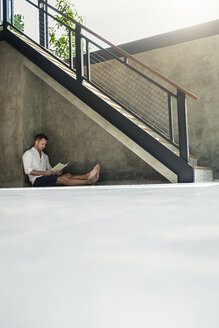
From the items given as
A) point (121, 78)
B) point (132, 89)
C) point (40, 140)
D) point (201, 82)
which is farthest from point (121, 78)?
point (40, 140)

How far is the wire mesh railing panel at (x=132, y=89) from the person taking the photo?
17.9 feet

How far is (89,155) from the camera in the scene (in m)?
5.44

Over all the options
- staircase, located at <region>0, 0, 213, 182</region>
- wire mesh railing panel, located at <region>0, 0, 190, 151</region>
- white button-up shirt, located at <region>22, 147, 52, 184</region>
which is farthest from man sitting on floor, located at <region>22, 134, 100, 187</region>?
wire mesh railing panel, located at <region>0, 0, 190, 151</region>

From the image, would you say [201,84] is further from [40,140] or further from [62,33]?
[62,33]

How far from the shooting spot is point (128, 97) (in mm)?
5840

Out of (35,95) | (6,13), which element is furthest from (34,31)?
(35,95)

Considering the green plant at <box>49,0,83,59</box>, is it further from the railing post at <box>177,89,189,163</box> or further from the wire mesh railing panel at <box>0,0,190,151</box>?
the railing post at <box>177,89,189,163</box>

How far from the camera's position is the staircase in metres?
3.74

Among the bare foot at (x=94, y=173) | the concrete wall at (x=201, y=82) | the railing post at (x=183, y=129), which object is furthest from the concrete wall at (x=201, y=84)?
the bare foot at (x=94, y=173)

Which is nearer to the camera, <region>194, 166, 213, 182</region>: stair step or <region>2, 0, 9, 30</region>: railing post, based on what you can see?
<region>194, 166, 213, 182</region>: stair step

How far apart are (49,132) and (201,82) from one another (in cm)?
278

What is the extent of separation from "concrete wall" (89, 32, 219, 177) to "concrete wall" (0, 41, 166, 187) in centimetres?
92

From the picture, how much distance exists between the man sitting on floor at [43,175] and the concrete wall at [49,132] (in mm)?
454

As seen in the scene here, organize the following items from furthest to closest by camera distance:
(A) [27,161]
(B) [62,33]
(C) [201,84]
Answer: (B) [62,33]
(C) [201,84]
(A) [27,161]
